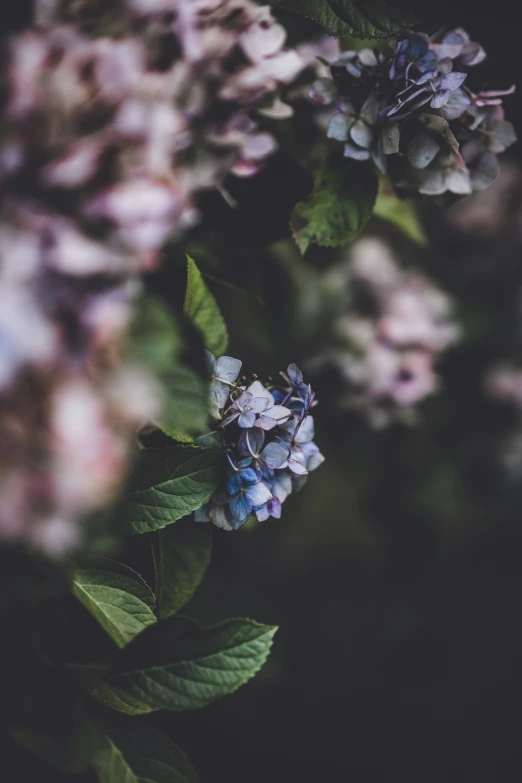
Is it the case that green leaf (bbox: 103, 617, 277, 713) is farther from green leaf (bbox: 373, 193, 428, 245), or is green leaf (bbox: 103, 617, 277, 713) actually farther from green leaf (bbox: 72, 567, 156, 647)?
green leaf (bbox: 373, 193, 428, 245)

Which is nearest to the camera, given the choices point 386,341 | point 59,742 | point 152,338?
point 152,338

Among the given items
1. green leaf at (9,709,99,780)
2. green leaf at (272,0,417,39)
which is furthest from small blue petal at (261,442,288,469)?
green leaf at (272,0,417,39)

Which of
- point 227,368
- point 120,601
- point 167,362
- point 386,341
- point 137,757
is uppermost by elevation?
point 167,362

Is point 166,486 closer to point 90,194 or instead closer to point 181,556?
point 181,556

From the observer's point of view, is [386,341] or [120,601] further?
[386,341]

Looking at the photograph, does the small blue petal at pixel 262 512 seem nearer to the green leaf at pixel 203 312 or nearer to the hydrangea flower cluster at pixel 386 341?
the green leaf at pixel 203 312

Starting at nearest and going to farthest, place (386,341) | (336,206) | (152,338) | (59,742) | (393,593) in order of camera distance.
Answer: (152,338), (59,742), (336,206), (386,341), (393,593)

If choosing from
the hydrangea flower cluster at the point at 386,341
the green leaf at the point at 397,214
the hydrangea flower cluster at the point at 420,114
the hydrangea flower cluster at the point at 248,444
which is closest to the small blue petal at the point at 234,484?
the hydrangea flower cluster at the point at 248,444

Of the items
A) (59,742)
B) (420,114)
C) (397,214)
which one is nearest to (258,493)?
(59,742)
